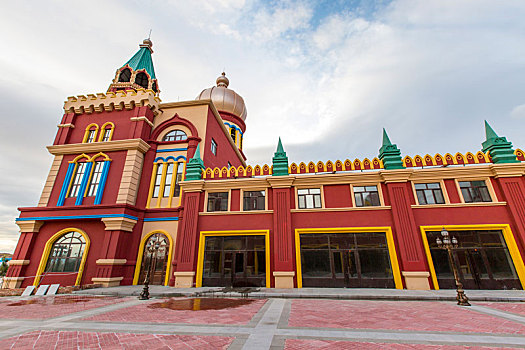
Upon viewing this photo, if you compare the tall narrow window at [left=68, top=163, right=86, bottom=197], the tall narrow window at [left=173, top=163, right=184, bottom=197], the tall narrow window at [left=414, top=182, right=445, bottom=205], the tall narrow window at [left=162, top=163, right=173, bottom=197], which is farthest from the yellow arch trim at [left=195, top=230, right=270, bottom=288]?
the tall narrow window at [left=68, top=163, right=86, bottom=197]

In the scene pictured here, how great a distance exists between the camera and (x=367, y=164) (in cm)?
1639

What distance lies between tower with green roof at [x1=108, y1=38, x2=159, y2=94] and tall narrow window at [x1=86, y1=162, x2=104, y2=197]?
496 inches

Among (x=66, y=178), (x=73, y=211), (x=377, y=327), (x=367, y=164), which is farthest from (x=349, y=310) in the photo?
(x=66, y=178)

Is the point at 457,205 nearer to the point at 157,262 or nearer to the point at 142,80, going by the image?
the point at 157,262

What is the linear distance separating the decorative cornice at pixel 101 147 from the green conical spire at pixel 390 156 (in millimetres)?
19059

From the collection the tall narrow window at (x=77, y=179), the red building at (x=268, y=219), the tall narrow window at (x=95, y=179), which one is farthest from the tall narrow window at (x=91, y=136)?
the tall narrow window at (x=95, y=179)

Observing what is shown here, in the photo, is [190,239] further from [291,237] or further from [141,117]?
[141,117]

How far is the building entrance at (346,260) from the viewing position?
14.3 m

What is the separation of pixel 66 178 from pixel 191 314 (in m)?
18.1

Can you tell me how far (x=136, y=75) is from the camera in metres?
29.4

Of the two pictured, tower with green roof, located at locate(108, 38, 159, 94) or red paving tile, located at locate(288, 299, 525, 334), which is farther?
tower with green roof, located at locate(108, 38, 159, 94)

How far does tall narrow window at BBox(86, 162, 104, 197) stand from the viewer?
19.0 m

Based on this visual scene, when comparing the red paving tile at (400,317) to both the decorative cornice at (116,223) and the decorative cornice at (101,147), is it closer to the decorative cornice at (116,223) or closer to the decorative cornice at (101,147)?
the decorative cornice at (116,223)

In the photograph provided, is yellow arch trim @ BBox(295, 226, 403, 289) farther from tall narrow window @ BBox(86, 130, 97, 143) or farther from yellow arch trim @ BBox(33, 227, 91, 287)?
tall narrow window @ BBox(86, 130, 97, 143)
